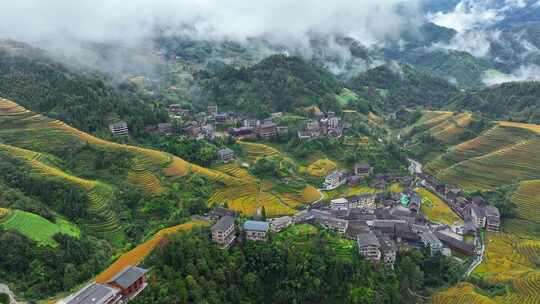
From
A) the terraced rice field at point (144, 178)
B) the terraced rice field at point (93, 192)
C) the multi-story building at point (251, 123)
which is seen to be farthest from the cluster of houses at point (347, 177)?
the terraced rice field at point (93, 192)

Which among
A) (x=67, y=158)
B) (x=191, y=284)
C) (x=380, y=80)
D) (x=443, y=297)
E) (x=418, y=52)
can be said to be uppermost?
(x=418, y=52)

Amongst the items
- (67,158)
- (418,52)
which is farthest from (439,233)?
(418,52)

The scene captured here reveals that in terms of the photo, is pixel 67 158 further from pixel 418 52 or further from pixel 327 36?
pixel 418 52

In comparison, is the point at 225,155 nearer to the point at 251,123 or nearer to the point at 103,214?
the point at 251,123

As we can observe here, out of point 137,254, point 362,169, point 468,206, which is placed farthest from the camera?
point 362,169

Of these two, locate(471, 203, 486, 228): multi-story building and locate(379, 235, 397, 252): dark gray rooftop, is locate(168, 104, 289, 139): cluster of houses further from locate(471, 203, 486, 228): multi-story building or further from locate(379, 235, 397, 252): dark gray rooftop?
locate(379, 235, 397, 252): dark gray rooftop

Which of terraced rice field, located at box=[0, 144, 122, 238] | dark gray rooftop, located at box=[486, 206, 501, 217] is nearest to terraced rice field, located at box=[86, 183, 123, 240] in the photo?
terraced rice field, located at box=[0, 144, 122, 238]

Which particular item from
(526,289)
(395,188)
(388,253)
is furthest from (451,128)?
(388,253)
